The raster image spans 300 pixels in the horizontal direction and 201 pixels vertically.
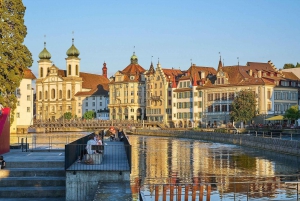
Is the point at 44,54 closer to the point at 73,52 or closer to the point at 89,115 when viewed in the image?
the point at 73,52

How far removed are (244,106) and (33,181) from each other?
249ft

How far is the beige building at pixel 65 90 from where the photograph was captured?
162000 mm

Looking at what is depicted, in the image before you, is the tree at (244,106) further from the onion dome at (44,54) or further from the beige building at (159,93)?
the onion dome at (44,54)

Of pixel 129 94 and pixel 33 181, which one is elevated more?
pixel 129 94

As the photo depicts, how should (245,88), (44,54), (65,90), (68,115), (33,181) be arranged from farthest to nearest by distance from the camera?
(44,54), (65,90), (68,115), (245,88), (33,181)

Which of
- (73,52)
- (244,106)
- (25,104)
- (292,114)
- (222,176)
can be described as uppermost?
(73,52)

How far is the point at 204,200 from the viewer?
21297 millimetres

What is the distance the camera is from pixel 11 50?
133 ft

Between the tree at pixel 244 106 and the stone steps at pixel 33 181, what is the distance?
73.1 metres

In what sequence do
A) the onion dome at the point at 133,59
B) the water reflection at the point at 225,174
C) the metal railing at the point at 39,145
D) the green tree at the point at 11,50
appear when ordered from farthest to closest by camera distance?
the onion dome at the point at 133,59 < the green tree at the point at 11,50 < the metal railing at the point at 39,145 < the water reflection at the point at 225,174

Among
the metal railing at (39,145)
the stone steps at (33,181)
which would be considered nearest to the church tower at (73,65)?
the metal railing at (39,145)

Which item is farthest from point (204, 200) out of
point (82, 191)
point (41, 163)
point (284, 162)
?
point (284, 162)

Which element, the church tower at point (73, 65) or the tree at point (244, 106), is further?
the church tower at point (73, 65)

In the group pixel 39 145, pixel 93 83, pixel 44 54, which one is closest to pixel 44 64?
pixel 44 54
